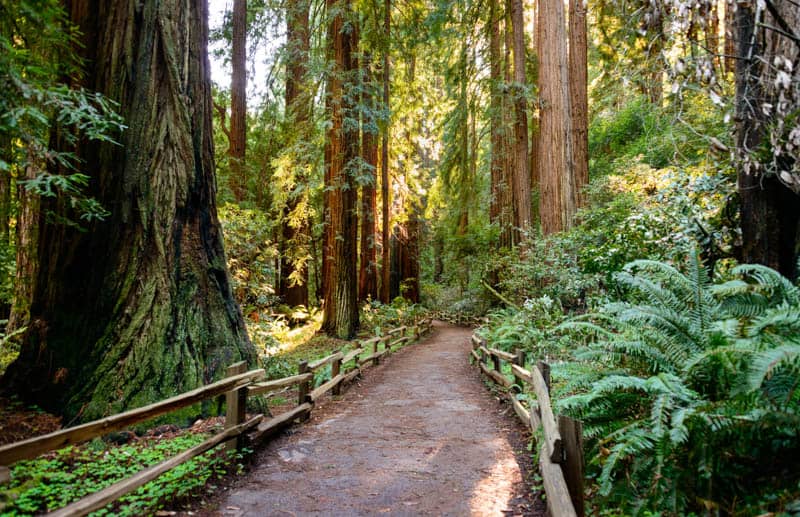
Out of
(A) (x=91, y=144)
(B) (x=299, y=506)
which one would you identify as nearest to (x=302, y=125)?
(A) (x=91, y=144)

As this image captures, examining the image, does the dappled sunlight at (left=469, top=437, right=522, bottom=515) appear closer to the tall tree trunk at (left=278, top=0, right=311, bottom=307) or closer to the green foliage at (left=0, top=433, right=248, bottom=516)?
the green foliage at (left=0, top=433, right=248, bottom=516)

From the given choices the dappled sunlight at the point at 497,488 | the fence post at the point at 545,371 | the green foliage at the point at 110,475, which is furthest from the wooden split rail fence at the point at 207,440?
the fence post at the point at 545,371

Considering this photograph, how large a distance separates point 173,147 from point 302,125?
9.18 meters

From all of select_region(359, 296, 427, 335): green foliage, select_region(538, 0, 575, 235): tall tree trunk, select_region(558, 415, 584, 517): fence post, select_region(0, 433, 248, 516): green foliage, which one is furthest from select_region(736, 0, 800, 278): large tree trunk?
select_region(359, 296, 427, 335): green foliage

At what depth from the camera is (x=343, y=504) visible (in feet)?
12.4

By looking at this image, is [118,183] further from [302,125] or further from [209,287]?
[302,125]

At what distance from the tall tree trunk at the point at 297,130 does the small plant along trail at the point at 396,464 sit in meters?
8.15

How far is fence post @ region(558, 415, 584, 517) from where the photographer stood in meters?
2.94

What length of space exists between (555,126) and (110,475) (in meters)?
10.4

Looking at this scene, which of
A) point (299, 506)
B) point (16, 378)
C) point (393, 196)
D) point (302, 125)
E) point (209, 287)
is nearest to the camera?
point (299, 506)

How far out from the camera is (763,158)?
3.91 meters

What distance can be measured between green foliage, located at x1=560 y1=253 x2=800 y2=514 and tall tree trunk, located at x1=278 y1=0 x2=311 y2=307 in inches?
451

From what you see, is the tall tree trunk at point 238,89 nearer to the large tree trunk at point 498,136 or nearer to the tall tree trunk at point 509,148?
the large tree trunk at point 498,136

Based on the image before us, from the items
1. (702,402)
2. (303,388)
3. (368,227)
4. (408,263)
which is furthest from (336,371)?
(408,263)
